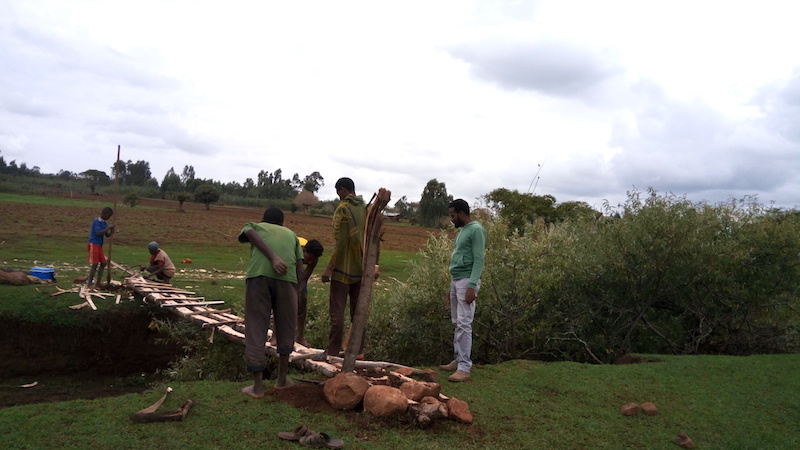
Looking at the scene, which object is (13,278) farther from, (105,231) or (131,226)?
Result: (131,226)

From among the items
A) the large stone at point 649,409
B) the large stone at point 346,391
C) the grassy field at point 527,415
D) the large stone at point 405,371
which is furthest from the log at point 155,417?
the large stone at point 649,409

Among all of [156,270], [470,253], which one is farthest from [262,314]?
[156,270]

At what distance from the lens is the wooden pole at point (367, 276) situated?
5.71 meters

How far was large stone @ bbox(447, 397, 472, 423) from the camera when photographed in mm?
4859

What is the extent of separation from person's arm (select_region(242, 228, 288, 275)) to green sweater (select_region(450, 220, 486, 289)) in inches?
80.9

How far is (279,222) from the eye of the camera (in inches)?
226

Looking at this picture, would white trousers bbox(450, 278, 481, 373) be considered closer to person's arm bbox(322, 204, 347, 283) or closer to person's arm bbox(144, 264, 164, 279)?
person's arm bbox(322, 204, 347, 283)

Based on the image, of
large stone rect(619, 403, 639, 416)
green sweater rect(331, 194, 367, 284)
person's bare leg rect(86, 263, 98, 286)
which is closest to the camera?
large stone rect(619, 403, 639, 416)

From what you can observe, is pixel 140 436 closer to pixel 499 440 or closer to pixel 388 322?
pixel 499 440

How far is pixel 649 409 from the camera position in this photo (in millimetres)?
5508

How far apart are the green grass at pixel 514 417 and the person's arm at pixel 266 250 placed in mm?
1283

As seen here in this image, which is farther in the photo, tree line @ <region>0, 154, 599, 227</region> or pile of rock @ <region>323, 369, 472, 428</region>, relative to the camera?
tree line @ <region>0, 154, 599, 227</region>

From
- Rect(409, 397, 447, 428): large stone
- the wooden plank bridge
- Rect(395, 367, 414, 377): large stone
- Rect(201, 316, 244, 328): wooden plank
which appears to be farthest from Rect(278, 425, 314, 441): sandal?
Rect(201, 316, 244, 328): wooden plank

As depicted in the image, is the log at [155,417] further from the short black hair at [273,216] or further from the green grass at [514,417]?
the short black hair at [273,216]
